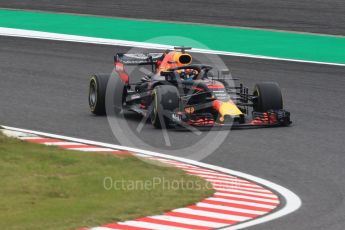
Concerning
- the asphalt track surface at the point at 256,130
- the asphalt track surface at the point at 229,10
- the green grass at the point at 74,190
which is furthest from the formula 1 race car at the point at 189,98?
the asphalt track surface at the point at 229,10

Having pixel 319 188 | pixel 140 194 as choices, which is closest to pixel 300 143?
pixel 319 188

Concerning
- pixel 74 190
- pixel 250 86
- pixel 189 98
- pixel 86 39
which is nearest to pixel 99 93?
pixel 189 98

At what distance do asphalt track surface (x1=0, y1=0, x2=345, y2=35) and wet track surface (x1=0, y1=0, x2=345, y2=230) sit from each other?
0.10ft

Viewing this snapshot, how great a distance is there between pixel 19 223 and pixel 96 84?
8.61 metres

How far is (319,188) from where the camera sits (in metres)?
12.7

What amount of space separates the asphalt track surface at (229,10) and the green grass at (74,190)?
1695 cm

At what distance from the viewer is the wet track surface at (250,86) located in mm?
13445

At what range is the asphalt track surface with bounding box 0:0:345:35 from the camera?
31109mm

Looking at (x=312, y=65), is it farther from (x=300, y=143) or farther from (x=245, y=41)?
(x=300, y=143)

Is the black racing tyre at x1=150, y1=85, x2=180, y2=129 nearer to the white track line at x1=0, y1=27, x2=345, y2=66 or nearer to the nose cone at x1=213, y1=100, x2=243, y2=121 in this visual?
the nose cone at x1=213, y1=100, x2=243, y2=121

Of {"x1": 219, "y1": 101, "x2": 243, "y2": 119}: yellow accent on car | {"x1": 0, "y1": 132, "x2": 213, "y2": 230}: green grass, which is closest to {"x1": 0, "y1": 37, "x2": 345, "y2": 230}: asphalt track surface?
{"x1": 219, "y1": 101, "x2": 243, "y2": 119}: yellow accent on car

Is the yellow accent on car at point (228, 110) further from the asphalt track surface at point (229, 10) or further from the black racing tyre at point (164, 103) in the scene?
the asphalt track surface at point (229, 10)

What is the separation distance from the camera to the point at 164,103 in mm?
17109

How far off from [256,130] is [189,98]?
4.22 feet
